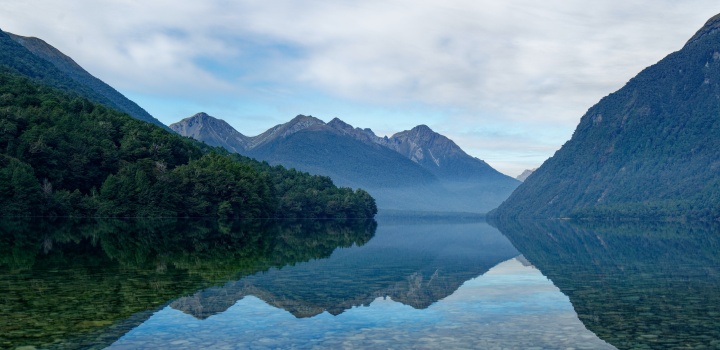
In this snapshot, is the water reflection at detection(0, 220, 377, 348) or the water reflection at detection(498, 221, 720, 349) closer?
the water reflection at detection(0, 220, 377, 348)

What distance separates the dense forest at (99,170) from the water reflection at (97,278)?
64.6 metres

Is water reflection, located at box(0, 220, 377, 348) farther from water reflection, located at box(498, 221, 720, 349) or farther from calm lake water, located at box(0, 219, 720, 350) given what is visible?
water reflection, located at box(498, 221, 720, 349)

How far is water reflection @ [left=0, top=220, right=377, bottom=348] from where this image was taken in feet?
66.8

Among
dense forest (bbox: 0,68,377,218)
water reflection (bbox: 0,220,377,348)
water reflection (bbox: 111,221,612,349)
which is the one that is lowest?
water reflection (bbox: 111,221,612,349)

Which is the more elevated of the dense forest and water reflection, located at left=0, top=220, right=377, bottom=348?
the dense forest

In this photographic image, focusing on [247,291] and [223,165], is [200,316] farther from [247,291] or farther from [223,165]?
[223,165]

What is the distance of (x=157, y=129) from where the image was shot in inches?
6860

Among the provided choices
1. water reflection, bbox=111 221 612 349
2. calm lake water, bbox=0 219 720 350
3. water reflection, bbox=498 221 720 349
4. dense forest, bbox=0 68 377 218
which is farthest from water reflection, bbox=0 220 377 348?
dense forest, bbox=0 68 377 218

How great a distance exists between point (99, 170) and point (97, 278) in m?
120

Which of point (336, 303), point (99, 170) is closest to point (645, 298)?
point (336, 303)

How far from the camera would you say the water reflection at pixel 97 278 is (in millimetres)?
20375

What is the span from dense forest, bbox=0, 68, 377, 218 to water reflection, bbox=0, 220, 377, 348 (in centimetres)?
6461

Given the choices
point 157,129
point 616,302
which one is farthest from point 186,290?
point 157,129

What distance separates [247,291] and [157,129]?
154m
